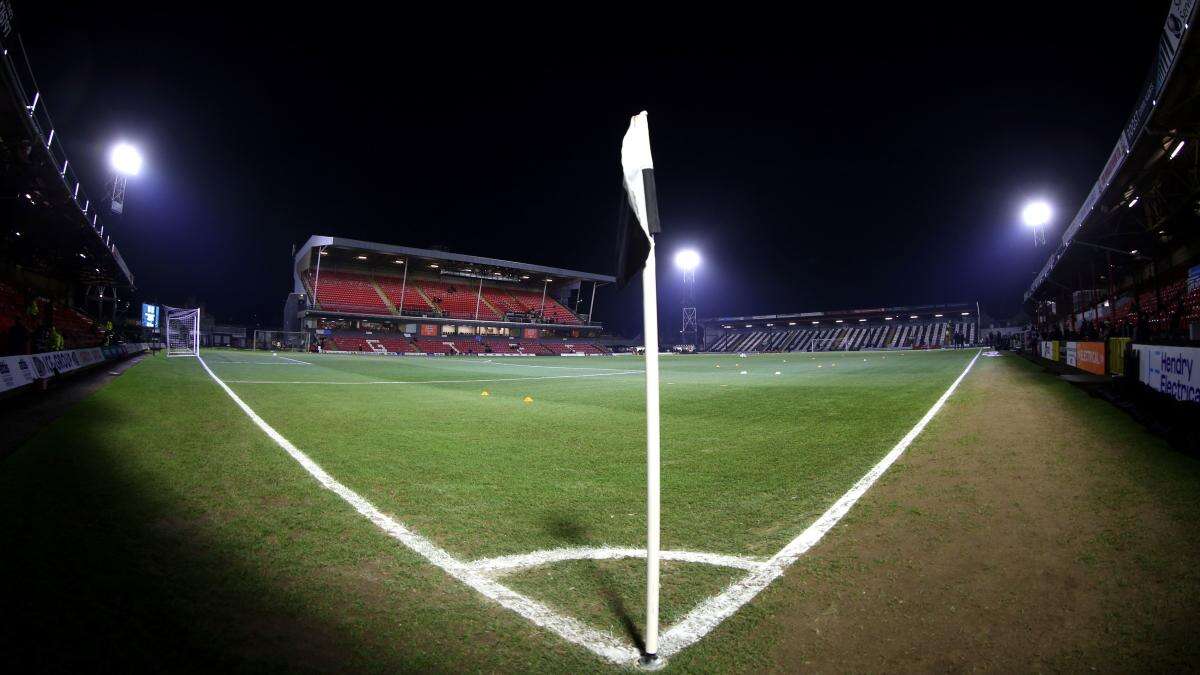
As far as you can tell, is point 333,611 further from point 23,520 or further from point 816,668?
point 23,520

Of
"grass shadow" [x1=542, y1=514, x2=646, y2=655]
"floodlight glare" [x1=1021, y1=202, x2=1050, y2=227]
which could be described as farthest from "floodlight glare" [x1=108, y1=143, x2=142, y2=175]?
"floodlight glare" [x1=1021, y1=202, x2=1050, y2=227]

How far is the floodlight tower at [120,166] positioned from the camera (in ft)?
96.6

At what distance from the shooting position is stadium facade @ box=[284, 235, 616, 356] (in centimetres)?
5631

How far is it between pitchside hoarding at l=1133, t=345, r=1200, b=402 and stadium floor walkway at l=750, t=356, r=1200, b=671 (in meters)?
4.16

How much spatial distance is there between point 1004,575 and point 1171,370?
10.4 m

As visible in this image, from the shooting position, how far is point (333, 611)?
240 centimetres

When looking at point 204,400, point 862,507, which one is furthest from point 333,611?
point 204,400

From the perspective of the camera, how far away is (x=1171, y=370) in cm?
920

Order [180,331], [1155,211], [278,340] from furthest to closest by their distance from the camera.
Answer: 1. [278,340]
2. [180,331]
3. [1155,211]

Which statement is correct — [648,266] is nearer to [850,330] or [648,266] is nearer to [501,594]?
[501,594]

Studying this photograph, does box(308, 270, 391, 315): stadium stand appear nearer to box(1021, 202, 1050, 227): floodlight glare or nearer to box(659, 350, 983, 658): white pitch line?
box(659, 350, 983, 658): white pitch line

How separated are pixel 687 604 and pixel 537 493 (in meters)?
2.10

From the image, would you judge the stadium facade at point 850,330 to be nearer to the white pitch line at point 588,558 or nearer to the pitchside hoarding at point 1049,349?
the pitchside hoarding at point 1049,349

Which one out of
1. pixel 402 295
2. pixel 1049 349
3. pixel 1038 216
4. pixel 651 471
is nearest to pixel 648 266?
pixel 651 471
